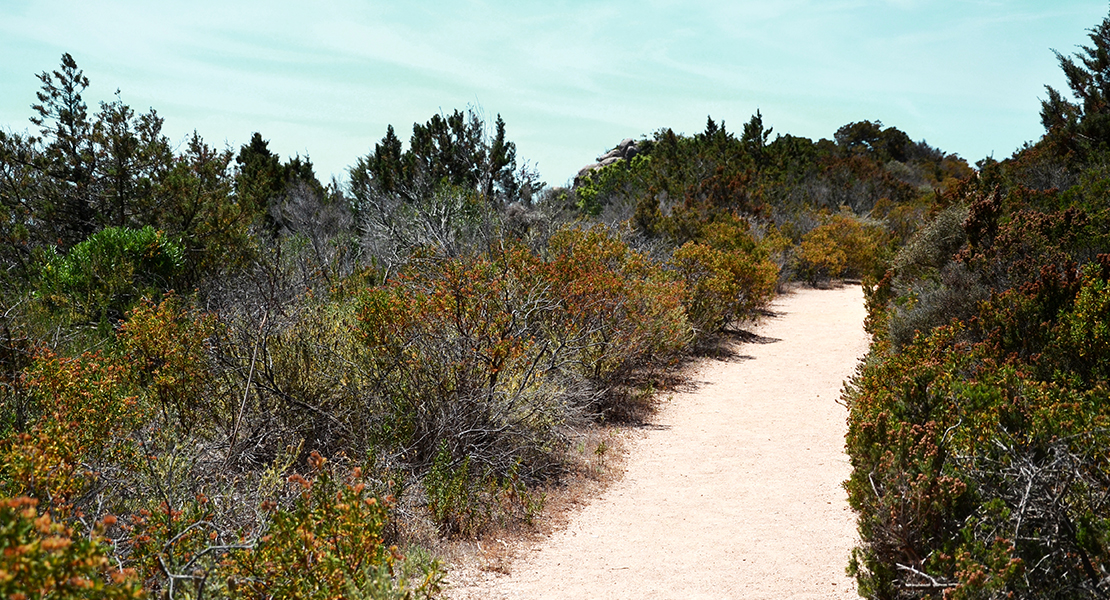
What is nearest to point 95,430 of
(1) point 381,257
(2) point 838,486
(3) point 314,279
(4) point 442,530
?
(4) point 442,530

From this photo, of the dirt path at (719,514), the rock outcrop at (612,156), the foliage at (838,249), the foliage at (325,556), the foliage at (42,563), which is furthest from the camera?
the rock outcrop at (612,156)

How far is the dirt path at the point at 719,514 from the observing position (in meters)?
4.66

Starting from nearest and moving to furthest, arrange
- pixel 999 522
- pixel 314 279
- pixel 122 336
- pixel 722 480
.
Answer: pixel 999 522 < pixel 122 336 < pixel 722 480 < pixel 314 279

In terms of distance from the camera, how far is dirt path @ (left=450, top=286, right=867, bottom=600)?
4660mm

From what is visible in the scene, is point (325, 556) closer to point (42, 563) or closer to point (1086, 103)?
point (42, 563)

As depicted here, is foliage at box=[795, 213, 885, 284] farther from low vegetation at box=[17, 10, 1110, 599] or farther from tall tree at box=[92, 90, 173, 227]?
tall tree at box=[92, 90, 173, 227]

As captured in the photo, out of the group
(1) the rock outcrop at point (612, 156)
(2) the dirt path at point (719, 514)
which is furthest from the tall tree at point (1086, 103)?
(1) the rock outcrop at point (612, 156)

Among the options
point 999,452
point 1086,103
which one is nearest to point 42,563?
point 999,452

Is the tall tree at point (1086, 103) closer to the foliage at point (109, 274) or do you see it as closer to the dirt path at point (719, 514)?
the dirt path at point (719, 514)

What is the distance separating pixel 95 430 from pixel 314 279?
23.9 feet

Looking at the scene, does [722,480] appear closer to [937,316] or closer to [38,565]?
[937,316]

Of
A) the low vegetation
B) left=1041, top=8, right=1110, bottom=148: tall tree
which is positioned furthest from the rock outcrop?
the low vegetation

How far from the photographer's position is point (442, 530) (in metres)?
5.20

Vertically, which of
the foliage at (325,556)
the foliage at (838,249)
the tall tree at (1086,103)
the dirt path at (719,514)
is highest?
the tall tree at (1086,103)
